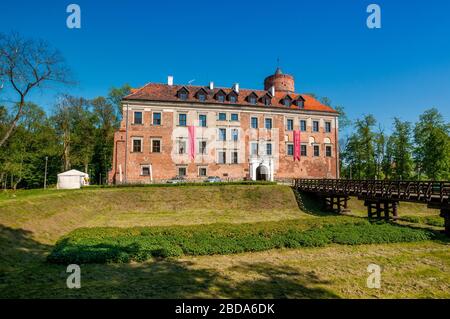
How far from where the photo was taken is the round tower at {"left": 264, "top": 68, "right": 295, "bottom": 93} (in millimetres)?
43562

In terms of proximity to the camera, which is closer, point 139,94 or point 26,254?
point 26,254

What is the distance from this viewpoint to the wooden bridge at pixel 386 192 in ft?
47.4

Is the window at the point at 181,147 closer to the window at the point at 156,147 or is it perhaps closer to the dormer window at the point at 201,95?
the window at the point at 156,147

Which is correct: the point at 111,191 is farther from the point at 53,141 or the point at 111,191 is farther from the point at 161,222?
the point at 53,141

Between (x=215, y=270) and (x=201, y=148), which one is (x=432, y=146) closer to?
(x=201, y=148)

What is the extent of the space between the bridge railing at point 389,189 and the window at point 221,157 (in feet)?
40.0

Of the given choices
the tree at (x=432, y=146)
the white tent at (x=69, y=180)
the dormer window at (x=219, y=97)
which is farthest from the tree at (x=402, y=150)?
the white tent at (x=69, y=180)

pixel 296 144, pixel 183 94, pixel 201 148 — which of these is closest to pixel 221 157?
pixel 201 148

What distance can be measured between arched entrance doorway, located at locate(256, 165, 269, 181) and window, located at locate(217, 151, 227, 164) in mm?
5165

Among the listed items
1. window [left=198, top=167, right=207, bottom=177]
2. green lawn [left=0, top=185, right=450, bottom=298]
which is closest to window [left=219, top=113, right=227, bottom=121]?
window [left=198, top=167, right=207, bottom=177]

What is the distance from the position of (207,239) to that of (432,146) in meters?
46.6

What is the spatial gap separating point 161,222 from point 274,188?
13470mm

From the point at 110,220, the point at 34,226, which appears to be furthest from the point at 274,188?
the point at 34,226

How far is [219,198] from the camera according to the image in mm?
24500
